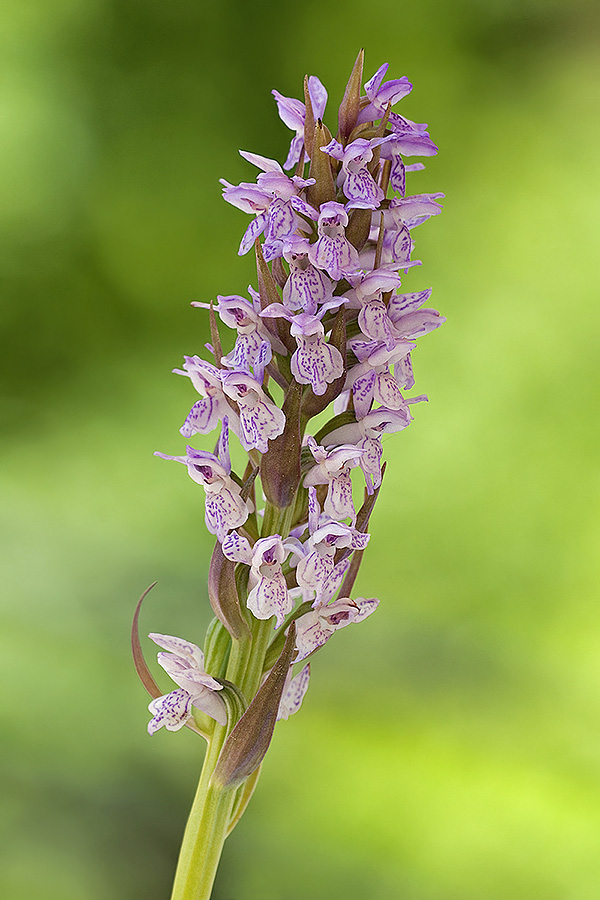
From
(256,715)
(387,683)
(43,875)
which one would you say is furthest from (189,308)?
(256,715)

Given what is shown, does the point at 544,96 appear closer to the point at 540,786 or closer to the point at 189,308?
the point at 189,308

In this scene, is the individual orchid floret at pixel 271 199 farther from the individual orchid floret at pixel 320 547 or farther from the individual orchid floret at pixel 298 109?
the individual orchid floret at pixel 320 547

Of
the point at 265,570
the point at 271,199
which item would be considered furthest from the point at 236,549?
the point at 271,199

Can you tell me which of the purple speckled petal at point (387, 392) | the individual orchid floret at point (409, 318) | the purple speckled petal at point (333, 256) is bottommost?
the purple speckled petal at point (387, 392)

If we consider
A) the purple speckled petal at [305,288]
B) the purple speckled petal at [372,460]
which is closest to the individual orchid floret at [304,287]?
A: the purple speckled petal at [305,288]

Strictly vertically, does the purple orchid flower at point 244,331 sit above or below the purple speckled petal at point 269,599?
above

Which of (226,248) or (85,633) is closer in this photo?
(85,633)

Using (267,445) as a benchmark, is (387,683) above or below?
above
